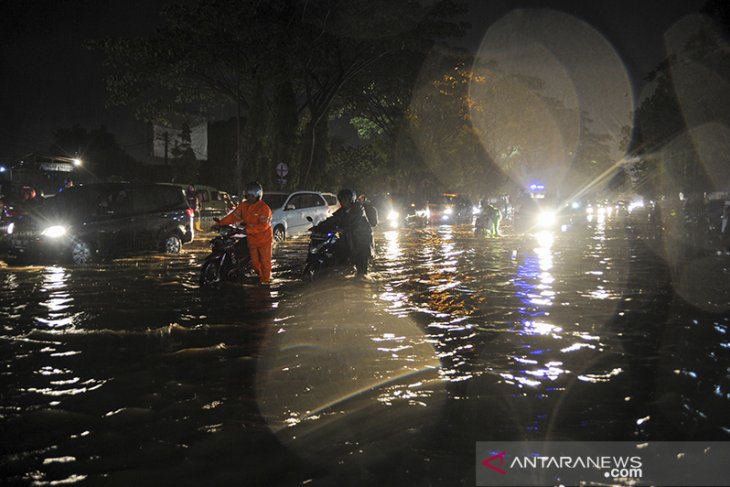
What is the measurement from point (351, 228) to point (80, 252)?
656cm

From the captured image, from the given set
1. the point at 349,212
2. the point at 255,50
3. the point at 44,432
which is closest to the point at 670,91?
the point at 255,50

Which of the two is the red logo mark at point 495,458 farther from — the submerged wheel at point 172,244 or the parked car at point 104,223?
the submerged wheel at point 172,244

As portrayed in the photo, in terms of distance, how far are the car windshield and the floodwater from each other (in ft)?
38.4

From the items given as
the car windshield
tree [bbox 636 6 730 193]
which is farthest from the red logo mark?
tree [bbox 636 6 730 193]

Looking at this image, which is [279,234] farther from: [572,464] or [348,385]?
[572,464]

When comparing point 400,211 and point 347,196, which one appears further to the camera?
point 400,211

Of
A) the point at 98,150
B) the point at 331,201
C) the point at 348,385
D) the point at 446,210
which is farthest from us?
the point at 98,150

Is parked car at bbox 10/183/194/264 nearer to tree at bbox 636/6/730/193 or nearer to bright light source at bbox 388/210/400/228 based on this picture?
bright light source at bbox 388/210/400/228

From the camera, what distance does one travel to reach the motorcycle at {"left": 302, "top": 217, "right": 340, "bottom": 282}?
11078 millimetres

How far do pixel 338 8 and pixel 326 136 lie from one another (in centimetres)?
742

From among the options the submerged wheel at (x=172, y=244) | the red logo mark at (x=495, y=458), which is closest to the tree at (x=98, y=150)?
the submerged wheel at (x=172, y=244)

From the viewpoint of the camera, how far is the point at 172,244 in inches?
650

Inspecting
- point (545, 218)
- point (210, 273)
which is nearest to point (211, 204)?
point (545, 218)

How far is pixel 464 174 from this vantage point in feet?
171
